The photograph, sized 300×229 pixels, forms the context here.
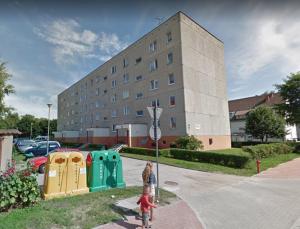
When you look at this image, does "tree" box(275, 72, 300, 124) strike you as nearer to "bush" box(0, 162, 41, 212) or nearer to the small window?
the small window

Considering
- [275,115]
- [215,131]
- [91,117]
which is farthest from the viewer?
[91,117]

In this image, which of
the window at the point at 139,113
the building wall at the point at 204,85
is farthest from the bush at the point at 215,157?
the window at the point at 139,113

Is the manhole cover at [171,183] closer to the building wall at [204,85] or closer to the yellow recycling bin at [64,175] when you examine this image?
the yellow recycling bin at [64,175]

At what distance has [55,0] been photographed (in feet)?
22.2

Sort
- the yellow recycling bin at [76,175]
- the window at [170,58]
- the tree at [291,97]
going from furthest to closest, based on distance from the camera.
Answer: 1. the tree at [291,97]
2. the window at [170,58]
3. the yellow recycling bin at [76,175]

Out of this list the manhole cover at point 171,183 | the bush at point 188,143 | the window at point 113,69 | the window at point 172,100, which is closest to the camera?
the manhole cover at point 171,183

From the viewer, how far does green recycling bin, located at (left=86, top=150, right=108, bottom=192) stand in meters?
8.59

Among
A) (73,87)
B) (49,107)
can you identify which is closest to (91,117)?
(73,87)

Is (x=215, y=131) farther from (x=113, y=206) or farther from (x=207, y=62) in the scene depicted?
(x=113, y=206)

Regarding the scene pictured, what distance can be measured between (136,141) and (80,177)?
20281 mm

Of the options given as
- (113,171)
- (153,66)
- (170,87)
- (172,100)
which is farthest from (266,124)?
(113,171)

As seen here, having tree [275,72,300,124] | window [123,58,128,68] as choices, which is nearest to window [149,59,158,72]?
window [123,58,128,68]

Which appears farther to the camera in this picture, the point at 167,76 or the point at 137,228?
the point at 167,76

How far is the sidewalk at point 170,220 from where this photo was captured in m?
5.50
